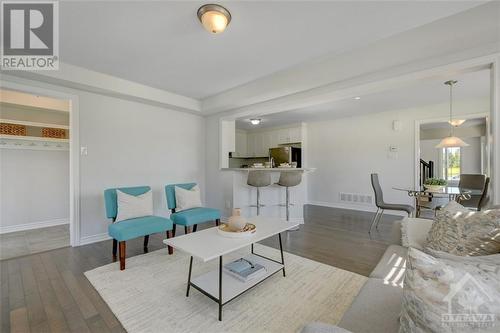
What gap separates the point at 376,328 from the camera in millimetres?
956

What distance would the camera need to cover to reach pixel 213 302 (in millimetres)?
1829

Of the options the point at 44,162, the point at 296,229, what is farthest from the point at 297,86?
the point at 44,162

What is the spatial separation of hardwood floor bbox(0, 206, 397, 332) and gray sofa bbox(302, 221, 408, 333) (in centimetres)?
95

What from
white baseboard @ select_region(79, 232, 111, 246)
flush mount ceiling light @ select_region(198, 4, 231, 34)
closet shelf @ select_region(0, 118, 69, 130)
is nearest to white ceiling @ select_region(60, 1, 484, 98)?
flush mount ceiling light @ select_region(198, 4, 231, 34)

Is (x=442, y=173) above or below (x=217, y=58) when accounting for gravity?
below

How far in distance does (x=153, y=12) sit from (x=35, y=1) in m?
0.98

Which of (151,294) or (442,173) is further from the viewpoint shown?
(442,173)

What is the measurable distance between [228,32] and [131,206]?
91.7 inches

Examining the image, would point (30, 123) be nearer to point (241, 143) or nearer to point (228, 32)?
point (228, 32)

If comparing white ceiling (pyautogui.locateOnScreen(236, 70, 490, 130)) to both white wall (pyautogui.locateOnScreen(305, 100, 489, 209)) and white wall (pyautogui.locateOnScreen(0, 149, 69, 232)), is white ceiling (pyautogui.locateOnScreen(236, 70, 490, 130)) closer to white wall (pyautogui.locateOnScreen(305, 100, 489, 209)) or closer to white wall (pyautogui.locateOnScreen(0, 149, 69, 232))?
white wall (pyautogui.locateOnScreen(305, 100, 489, 209))

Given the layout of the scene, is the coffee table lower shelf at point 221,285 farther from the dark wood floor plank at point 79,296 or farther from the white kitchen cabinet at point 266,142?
the white kitchen cabinet at point 266,142

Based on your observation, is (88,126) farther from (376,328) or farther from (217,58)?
(376,328)

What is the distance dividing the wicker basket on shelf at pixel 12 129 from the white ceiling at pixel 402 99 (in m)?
3.93

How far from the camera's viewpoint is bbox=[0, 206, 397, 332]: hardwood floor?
162 cm
